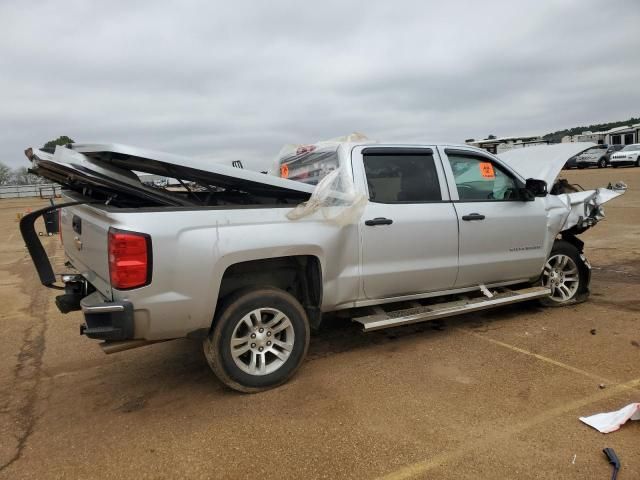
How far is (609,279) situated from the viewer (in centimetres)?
699

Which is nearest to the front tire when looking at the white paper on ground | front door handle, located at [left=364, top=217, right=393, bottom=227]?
front door handle, located at [left=364, top=217, right=393, bottom=227]

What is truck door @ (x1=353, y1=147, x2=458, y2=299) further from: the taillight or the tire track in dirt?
the tire track in dirt

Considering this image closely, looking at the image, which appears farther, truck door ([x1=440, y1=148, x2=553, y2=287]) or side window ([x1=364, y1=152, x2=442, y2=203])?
truck door ([x1=440, y1=148, x2=553, y2=287])

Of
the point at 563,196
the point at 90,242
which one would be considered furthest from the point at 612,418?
the point at 90,242

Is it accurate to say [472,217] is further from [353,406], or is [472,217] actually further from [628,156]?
[628,156]

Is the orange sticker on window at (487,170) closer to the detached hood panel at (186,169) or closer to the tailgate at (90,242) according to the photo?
the detached hood panel at (186,169)

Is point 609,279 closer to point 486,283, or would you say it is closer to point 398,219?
point 486,283

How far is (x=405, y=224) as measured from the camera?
4352 millimetres

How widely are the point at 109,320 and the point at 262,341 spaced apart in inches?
44.0

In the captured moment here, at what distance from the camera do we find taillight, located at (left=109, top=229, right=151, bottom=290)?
124 inches

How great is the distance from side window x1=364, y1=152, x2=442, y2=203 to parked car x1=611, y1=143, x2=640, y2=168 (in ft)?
103

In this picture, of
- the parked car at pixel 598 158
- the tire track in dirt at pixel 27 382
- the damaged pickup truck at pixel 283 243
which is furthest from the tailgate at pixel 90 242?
the parked car at pixel 598 158

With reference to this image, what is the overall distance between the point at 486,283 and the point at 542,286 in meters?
0.99

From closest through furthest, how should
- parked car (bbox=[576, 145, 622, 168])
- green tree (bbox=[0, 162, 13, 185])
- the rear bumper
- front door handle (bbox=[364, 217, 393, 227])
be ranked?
the rear bumper
front door handle (bbox=[364, 217, 393, 227])
parked car (bbox=[576, 145, 622, 168])
green tree (bbox=[0, 162, 13, 185])
